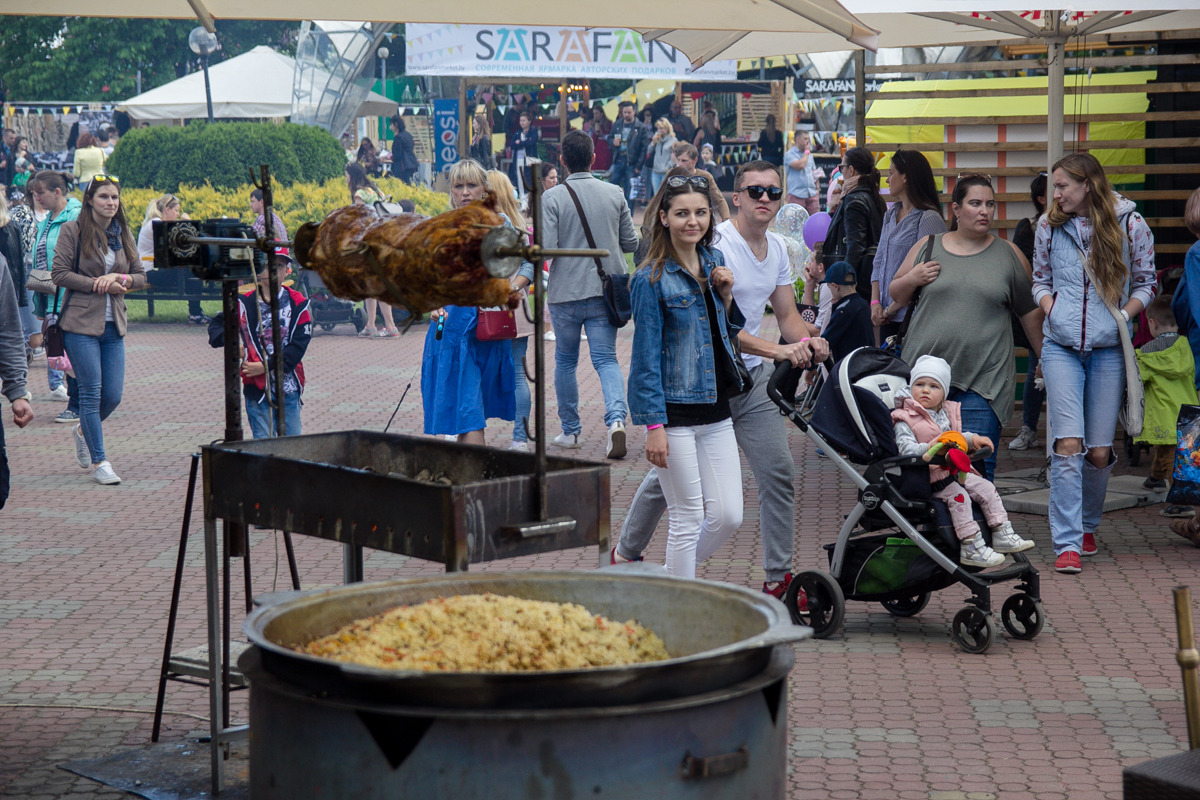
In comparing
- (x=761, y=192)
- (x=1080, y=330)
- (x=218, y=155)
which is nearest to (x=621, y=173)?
(x=218, y=155)

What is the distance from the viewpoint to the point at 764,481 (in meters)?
6.46

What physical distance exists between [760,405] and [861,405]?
0.46 metres

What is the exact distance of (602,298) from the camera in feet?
33.2

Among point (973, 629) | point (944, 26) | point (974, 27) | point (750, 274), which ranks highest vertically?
point (944, 26)

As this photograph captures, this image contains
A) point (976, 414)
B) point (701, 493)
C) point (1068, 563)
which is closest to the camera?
point (701, 493)

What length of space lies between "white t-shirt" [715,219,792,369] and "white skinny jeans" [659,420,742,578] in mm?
645

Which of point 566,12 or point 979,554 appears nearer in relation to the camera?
point 979,554

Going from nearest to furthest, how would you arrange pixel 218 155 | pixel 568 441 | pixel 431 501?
pixel 431 501 → pixel 568 441 → pixel 218 155

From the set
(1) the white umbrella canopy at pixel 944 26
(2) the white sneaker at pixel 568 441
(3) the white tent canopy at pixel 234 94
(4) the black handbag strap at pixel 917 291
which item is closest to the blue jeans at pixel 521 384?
(2) the white sneaker at pixel 568 441

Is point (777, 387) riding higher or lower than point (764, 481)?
higher

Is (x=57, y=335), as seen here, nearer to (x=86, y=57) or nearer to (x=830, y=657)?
(x=830, y=657)

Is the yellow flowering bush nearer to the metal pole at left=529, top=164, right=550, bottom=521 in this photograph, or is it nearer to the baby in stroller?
the baby in stroller

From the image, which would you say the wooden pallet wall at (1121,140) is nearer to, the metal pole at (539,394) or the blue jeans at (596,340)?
the blue jeans at (596,340)

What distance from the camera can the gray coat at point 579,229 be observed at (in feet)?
33.1
